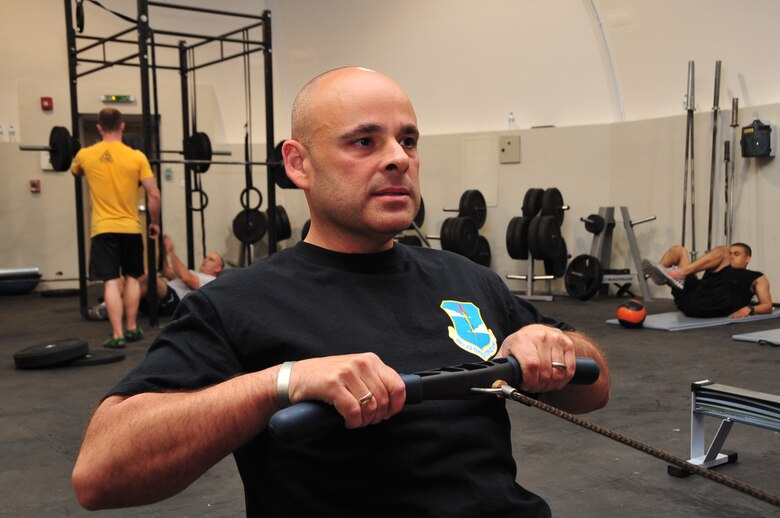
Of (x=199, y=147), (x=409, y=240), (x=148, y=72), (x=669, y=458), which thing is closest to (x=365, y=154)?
(x=669, y=458)

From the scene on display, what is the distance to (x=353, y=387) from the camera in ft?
2.66

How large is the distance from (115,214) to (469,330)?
4.12 metres

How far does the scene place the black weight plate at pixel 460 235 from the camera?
694cm

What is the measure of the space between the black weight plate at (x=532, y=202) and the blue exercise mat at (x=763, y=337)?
254 centimetres

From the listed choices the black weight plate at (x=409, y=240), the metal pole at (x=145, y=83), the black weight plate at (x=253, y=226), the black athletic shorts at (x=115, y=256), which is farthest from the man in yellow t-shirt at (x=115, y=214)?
the black weight plate at (x=253, y=226)

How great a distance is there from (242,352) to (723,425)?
2.02 m

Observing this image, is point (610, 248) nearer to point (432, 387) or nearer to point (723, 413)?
point (723, 413)

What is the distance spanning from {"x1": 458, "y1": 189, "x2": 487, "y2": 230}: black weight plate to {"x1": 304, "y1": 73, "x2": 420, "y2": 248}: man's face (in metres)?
6.24

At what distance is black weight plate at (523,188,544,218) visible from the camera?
700 cm

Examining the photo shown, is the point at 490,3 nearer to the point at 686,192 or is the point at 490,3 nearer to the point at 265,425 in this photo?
the point at 686,192

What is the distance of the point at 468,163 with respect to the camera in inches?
308

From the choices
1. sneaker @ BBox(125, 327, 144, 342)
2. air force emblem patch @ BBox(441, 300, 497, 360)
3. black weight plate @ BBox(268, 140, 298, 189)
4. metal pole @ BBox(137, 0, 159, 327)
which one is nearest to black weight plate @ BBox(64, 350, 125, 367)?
sneaker @ BBox(125, 327, 144, 342)

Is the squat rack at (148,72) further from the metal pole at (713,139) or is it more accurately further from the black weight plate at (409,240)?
the metal pole at (713,139)

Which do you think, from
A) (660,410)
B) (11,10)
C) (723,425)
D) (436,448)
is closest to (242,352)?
(436,448)
